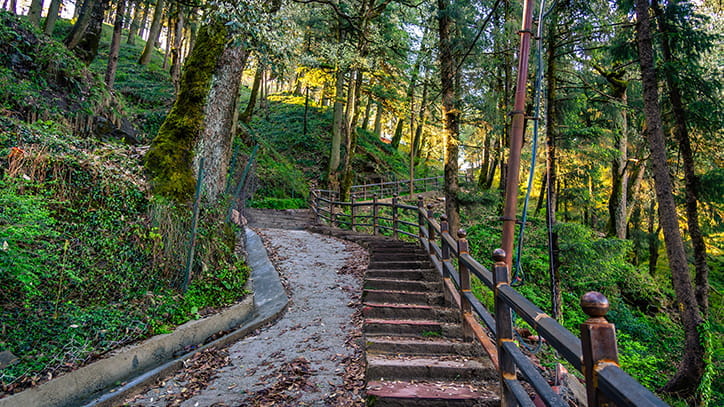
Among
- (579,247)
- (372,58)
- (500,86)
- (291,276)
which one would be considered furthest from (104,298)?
(500,86)

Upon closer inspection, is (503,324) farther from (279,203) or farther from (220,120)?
(279,203)

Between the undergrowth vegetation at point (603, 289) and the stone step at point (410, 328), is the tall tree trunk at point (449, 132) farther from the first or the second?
the stone step at point (410, 328)

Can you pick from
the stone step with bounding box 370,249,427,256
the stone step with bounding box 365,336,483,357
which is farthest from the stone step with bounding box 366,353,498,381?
the stone step with bounding box 370,249,427,256

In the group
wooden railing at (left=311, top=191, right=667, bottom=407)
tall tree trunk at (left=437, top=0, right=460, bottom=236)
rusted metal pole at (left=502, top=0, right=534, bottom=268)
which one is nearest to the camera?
wooden railing at (left=311, top=191, right=667, bottom=407)

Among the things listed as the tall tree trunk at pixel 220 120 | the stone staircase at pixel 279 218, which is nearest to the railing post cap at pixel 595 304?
the tall tree trunk at pixel 220 120

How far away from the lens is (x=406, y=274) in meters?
6.57

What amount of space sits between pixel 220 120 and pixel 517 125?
5.34 m

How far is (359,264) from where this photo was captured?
8.95m

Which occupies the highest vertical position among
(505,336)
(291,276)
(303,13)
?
(303,13)

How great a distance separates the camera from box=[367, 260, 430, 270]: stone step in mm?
6857

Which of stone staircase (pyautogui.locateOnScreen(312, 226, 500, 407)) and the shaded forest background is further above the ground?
→ the shaded forest background

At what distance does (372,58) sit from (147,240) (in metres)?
12.8

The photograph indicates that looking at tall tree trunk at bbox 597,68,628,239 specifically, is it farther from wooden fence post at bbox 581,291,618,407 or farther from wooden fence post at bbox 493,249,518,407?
wooden fence post at bbox 581,291,618,407

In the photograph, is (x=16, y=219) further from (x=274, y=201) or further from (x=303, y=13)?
(x=303, y=13)
